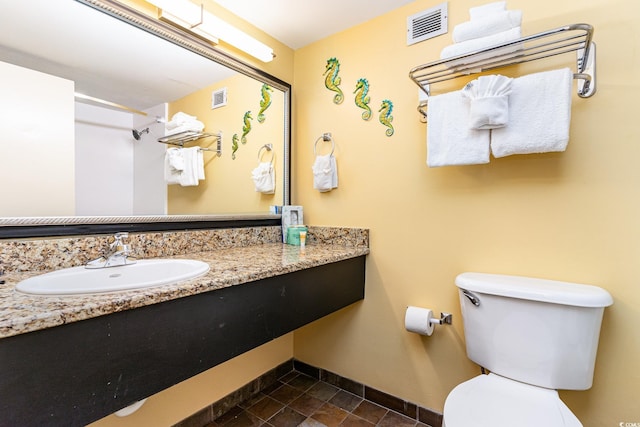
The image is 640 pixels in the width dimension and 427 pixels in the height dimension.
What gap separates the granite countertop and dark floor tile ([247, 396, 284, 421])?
2.76 feet

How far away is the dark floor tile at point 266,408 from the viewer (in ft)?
5.06

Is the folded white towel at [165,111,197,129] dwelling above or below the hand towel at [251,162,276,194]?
above

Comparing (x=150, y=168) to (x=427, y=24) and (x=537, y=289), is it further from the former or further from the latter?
(x=537, y=289)

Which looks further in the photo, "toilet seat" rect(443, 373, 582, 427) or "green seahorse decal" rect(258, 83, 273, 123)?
"green seahorse decal" rect(258, 83, 273, 123)

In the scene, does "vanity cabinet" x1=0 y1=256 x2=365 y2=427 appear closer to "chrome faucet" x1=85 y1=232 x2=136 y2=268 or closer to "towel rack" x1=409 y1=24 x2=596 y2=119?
"chrome faucet" x1=85 y1=232 x2=136 y2=268

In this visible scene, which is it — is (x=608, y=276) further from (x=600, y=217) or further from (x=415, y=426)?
(x=415, y=426)

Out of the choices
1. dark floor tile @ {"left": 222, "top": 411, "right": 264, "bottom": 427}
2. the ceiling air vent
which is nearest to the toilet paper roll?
dark floor tile @ {"left": 222, "top": 411, "right": 264, "bottom": 427}

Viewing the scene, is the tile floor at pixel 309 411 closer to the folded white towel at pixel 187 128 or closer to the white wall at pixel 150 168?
the white wall at pixel 150 168

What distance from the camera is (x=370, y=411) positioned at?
5.10ft

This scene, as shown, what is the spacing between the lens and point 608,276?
1.07 meters

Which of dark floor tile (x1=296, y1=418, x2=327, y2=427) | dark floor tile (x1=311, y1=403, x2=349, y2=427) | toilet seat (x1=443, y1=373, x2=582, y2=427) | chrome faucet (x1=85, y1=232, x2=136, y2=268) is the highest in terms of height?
chrome faucet (x1=85, y1=232, x2=136, y2=268)

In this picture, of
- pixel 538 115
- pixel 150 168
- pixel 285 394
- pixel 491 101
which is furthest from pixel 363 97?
pixel 285 394

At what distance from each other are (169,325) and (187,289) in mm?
106

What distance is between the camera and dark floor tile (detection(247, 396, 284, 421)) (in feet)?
5.06
